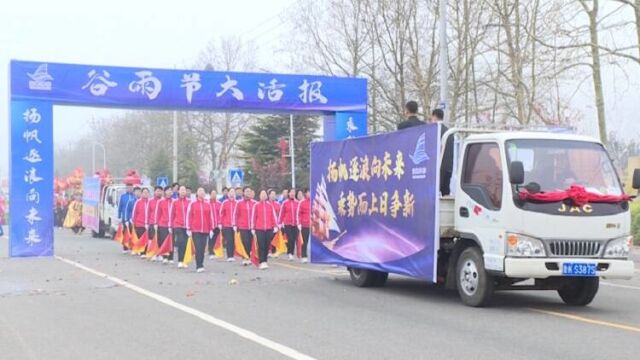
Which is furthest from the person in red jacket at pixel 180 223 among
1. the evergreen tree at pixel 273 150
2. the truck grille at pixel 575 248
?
the evergreen tree at pixel 273 150

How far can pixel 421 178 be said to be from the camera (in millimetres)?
11211

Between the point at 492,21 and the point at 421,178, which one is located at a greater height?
the point at 492,21

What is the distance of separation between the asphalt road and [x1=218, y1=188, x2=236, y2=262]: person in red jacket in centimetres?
415

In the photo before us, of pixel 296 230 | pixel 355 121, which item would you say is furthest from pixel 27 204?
pixel 355 121

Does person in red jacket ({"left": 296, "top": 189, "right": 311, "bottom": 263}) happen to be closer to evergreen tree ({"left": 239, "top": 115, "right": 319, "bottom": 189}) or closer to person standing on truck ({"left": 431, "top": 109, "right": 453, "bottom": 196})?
person standing on truck ({"left": 431, "top": 109, "right": 453, "bottom": 196})

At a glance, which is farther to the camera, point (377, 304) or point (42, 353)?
point (377, 304)

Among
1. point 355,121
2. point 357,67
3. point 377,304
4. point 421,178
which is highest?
point 357,67

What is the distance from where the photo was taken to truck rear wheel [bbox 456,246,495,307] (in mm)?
10273

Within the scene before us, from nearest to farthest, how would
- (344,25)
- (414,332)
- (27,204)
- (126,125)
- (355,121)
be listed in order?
1. (414,332)
2. (27,204)
3. (355,121)
4. (344,25)
5. (126,125)

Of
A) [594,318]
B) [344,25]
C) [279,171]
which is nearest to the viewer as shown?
[594,318]

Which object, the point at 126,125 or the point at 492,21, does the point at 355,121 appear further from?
the point at 126,125

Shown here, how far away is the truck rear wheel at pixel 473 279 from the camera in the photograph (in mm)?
10273

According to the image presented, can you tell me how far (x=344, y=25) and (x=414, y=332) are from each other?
24.9 m

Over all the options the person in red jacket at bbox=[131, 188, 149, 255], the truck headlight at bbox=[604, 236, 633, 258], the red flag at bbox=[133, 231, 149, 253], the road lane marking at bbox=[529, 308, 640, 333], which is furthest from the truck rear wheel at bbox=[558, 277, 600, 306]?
the red flag at bbox=[133, 231, 149, 253]
